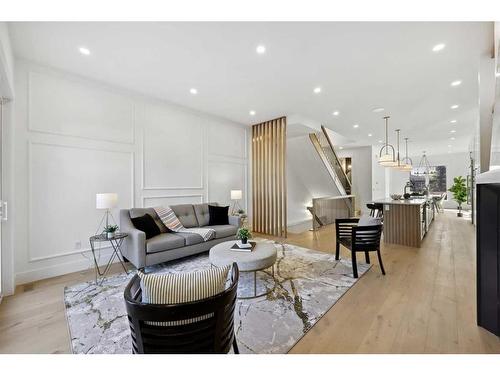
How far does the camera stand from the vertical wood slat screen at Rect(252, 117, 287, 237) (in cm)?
552

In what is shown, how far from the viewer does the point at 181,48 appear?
8.96 feet

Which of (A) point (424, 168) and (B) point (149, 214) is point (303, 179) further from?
(A) point (424, 168)

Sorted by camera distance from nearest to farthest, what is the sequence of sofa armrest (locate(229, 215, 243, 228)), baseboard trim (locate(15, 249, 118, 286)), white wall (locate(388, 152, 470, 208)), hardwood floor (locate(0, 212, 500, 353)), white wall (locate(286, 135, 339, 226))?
hardwood floor (locate(0, 212, 500, 353)) → baseboard trim (locate(15, 249, 118, 286)) → sofa armrest (locate(229, 215, 243, 228)) → white wall (locate(286, 135, 339, 226)) → white wall (locate(388, 152, 470, 208))

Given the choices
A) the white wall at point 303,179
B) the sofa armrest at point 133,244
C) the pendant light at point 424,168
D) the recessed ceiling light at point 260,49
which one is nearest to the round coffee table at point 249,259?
the sofa armrest at point 133,244

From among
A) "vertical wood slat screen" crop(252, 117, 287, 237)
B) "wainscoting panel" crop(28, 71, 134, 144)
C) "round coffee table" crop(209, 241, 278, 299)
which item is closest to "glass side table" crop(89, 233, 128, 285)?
"round coffee table" crop(209, 241, 278, 299)

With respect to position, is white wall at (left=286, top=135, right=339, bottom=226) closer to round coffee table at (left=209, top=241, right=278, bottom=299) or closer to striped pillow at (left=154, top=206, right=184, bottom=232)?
striped pillow at (left=154, top=206, right=184, bottom=232)

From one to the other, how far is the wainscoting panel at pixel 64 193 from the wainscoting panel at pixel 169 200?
1.93 feet

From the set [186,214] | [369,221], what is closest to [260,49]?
[369,221]

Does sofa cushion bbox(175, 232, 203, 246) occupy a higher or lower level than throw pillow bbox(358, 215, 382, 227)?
lower

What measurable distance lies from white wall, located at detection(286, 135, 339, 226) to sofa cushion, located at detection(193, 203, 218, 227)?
3.06m

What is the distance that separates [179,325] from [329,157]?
22.3 ft
